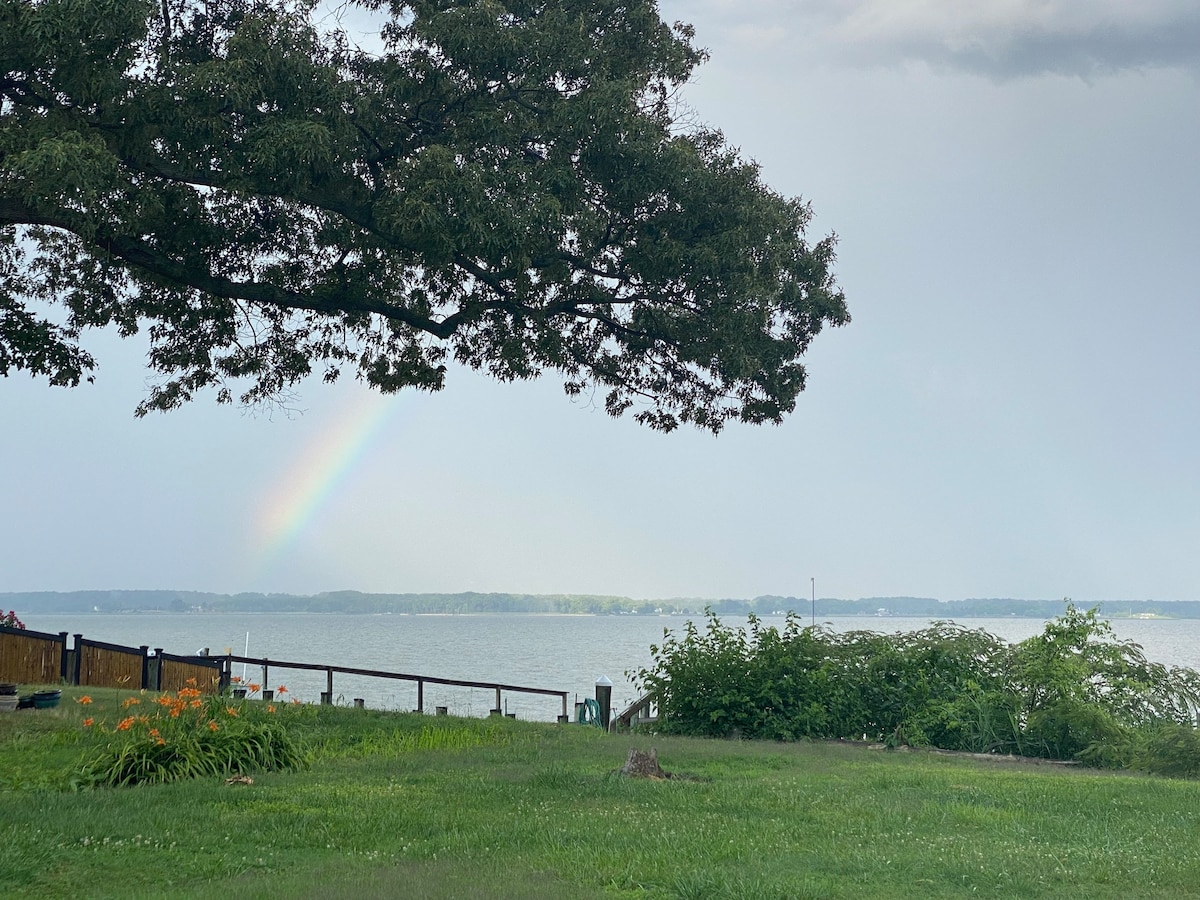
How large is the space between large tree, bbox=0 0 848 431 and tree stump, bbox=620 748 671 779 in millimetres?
6172

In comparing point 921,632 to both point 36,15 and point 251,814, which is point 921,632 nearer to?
point 251,814

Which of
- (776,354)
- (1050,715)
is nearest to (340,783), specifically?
(776,354)

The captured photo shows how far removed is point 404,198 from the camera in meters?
12.0

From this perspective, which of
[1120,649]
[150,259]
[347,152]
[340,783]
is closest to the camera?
[340,783]

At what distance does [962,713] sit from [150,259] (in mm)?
13692

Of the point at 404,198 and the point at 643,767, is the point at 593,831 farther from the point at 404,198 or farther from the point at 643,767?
the point at 404,198

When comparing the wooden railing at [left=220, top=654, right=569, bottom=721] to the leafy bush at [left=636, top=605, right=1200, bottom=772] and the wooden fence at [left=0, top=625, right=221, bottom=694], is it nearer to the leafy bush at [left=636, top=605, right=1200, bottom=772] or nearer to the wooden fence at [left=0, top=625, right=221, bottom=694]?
the wooden fence at [left=0, top=625, right=221, bottom=694]

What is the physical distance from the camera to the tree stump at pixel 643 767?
10234mm

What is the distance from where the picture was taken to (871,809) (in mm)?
8734

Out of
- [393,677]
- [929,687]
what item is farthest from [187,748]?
[929,687]

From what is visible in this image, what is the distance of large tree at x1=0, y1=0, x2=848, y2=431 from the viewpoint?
11391 mm

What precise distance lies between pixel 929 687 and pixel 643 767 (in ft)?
25.8

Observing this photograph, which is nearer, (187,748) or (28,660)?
(187,748)

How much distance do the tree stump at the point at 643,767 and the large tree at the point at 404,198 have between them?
6.17 m
